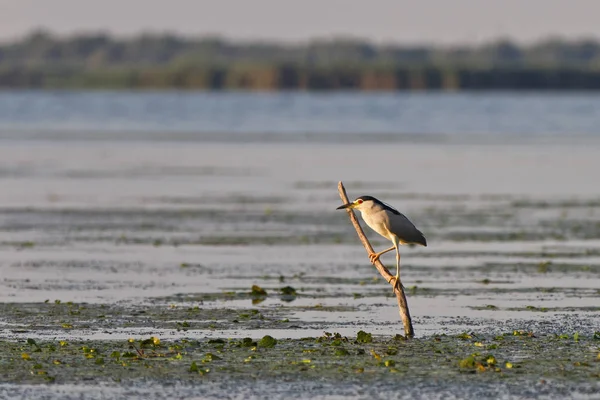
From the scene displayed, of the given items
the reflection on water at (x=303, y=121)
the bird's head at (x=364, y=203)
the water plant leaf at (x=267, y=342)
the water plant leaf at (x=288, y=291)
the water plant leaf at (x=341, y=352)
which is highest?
the bird's head at (x=364, y=203)

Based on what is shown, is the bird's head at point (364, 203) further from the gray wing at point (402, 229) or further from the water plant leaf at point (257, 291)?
the water plant leaf at point (257, 291)

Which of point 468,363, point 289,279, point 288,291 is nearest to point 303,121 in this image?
point 289,279

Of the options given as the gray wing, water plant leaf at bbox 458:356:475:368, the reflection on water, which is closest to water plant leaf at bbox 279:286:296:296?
the gray wing

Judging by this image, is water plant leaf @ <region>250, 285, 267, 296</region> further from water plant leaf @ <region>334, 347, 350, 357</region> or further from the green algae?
water plant leaf @ <region>334, 347, 350, 357</region>

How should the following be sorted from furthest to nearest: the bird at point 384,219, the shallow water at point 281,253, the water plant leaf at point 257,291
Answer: the water plant leaf at point 257,291 → the shallow water at point 281,253 → the bird at point 384,219

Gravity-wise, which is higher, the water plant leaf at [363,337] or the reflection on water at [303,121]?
the reflection on water at [303,121]

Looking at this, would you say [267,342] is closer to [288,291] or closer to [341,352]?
[341,352]

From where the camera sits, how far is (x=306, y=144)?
62062mm

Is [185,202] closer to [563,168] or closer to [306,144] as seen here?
[563,168]

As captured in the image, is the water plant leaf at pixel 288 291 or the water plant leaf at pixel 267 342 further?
the water plant leaf at pixel 288 291

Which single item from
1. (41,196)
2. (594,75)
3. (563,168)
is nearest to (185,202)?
(41,196)

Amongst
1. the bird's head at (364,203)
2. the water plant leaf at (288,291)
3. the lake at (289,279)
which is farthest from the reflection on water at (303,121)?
the bird's head at (364,203)

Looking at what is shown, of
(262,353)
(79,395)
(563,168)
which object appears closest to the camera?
(79,395)

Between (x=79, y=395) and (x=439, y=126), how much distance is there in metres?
71.1
